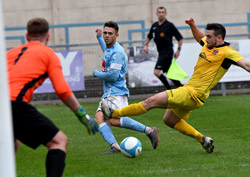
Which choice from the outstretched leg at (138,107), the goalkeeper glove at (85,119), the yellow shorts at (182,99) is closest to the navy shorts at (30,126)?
the goalkeeper glove at (85,119)

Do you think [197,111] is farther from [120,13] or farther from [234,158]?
[120,13]

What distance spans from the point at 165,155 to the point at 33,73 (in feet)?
10.0

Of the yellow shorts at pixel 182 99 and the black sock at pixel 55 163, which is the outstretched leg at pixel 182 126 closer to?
the yellow shorts at pixel 182 99

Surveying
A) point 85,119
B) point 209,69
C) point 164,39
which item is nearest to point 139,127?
point 209,69

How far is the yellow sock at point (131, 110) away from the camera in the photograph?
7.28m

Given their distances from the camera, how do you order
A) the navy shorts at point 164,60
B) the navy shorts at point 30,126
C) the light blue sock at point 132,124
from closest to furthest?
the navy shorts at point 30,126
the light blue sock at point 132,124
the navy shorts at point 164,60

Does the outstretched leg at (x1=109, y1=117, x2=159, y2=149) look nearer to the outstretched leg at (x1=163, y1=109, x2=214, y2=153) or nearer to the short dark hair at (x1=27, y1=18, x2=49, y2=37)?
the outstretched leg at (x1=163, y1=109, x2=214, y2=153)

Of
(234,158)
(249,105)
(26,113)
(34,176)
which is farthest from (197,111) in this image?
(26,113)

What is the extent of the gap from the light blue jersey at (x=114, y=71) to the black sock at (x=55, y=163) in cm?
288

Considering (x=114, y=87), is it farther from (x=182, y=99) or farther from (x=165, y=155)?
(x=165, y=155)

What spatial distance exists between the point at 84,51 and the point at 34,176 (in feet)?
33.6

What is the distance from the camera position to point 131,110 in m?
7.30

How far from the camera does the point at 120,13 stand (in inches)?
957

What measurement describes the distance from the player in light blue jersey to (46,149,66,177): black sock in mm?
2944
